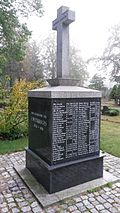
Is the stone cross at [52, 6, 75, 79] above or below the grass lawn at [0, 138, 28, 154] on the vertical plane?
above

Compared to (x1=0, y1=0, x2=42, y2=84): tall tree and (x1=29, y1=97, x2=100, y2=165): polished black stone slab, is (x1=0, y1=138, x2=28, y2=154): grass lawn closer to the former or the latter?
(x1=29, y1=97, x2=100, y2=165): polished black stone slab

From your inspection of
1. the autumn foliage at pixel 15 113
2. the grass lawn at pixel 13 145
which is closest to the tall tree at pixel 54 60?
the autumn foliage at pixel 15 113

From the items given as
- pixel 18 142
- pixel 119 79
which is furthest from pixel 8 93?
pixel 119 79

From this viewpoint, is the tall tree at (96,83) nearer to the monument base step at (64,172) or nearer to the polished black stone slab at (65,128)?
the polished black stone slab at (65,128)

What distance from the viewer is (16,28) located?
9305 mm

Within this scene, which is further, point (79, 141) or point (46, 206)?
point (79, 141)

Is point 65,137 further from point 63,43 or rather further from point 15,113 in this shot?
point 15,113

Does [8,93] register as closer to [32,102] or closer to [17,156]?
[17,156]

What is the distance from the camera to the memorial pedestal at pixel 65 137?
3.63 metres

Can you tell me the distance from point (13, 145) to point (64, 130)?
11.2 ft

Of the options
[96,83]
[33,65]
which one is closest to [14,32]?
[33,65]

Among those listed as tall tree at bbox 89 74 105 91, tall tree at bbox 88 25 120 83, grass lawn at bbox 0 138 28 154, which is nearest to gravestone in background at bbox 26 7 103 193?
grass lawn at bbox 0 138 28 154

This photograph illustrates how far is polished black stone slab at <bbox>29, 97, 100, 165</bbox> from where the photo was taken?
11.9ft

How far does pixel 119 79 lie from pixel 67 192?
2155 centimetres
